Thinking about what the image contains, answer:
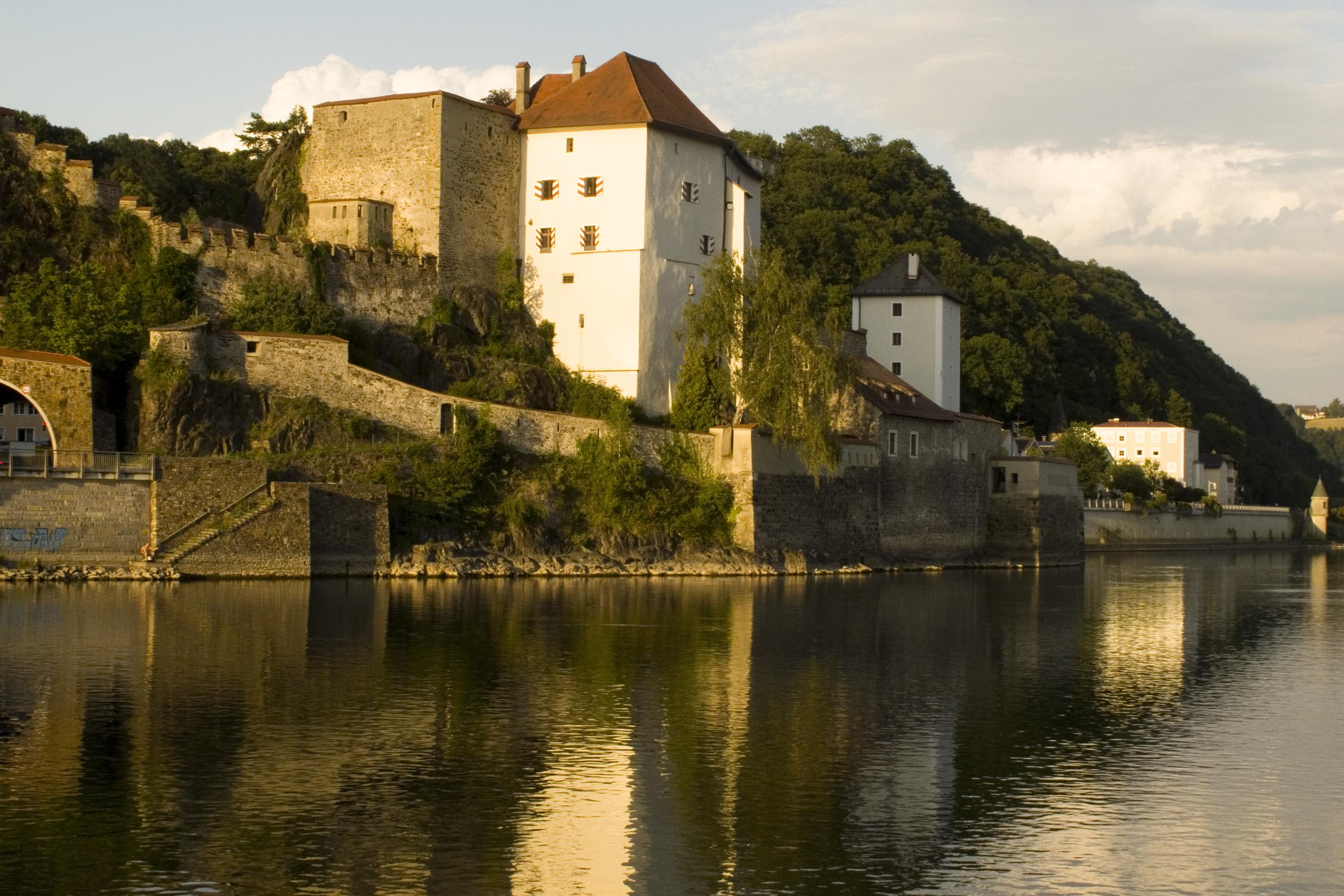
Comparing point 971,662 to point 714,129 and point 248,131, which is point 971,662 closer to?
point 714,129

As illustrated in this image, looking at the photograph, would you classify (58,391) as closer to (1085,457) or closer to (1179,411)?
(1085,457)

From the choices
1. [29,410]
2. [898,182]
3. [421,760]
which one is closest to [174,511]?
[29,410]

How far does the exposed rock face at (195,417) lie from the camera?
39.8m

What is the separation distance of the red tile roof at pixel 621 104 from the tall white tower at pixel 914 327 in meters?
14.7

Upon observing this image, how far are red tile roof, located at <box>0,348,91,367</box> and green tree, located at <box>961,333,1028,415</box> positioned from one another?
47.4 meters

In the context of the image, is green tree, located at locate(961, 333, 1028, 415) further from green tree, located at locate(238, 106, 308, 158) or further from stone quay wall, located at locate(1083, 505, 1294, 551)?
green tree, located at locate(238, 106, 308, 158)

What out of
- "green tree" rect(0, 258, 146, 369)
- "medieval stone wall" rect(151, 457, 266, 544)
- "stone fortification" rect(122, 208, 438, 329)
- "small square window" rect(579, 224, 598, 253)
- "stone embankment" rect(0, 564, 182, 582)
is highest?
"small square window" rect(579, 224, 598, 253)

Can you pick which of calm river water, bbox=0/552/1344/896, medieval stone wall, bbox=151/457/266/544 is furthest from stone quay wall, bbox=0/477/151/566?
calm river water, bbox=0/552/1344/896

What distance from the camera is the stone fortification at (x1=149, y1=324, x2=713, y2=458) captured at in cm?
4162

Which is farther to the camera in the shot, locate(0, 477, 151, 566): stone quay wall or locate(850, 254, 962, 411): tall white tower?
locate(850, 254, 962, 411): tall white tower

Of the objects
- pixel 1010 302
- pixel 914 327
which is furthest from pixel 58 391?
pixel 1010 302

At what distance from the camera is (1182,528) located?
83.1m

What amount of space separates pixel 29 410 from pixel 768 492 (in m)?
19.3

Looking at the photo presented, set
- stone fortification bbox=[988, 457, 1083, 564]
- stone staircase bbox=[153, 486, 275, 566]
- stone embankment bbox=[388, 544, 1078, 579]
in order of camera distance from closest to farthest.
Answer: stone staircase bbox=[153, 486, 275, 566], stone embankment bbox=[388, 544, 1078, 579], stone fortification bbox=[988, 457, 1083, 564]
